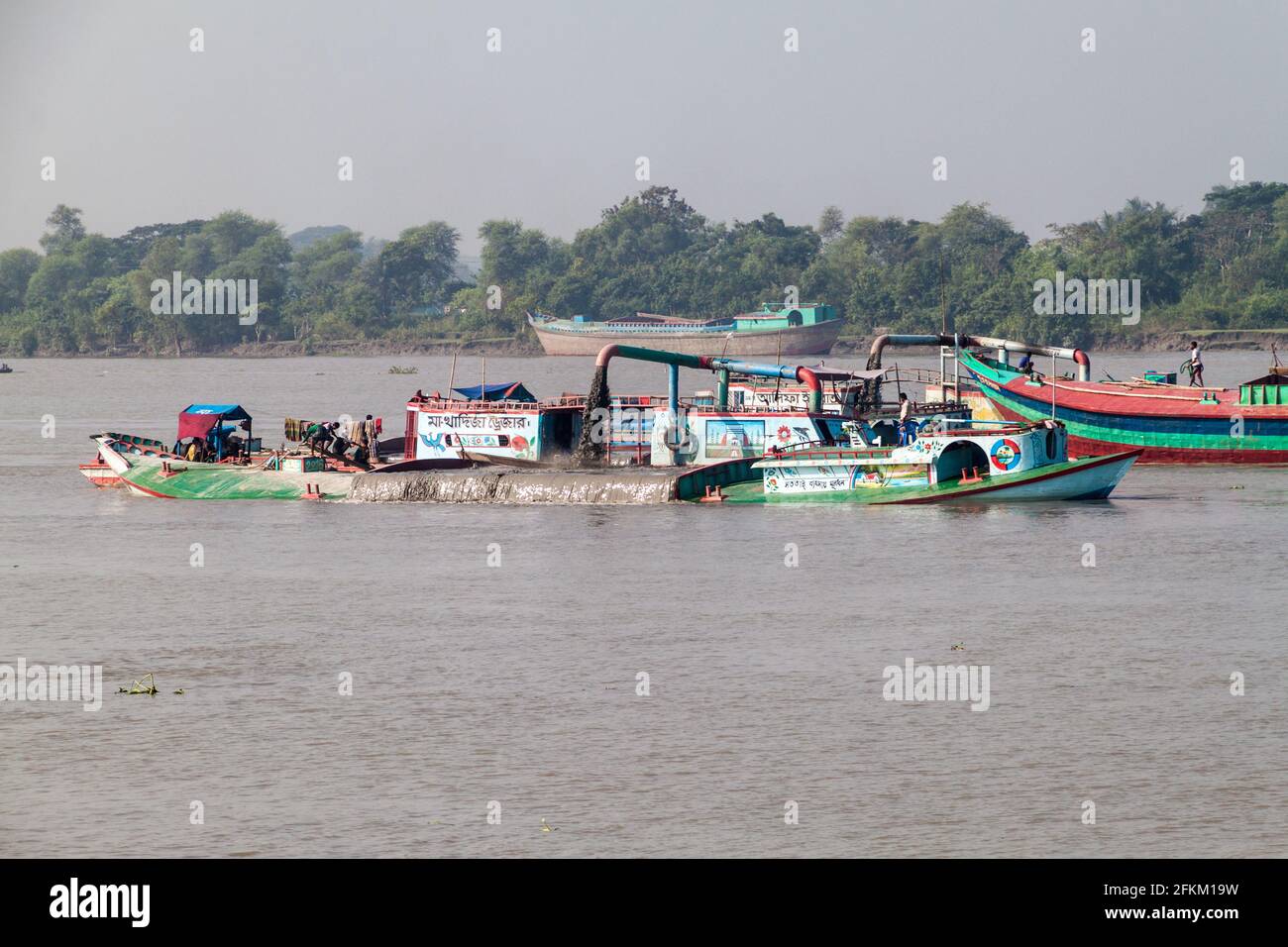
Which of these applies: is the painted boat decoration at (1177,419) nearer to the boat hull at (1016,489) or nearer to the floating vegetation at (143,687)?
the boat hull at (1016,489)

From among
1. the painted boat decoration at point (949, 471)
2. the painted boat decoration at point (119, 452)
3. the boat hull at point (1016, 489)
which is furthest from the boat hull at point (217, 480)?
the boat hull at point (1016, 489)

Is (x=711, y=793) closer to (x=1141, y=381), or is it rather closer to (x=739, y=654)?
(x=739, y=654)

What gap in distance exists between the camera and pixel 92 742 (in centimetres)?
2461

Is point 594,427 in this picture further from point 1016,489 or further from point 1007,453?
point 1016,489

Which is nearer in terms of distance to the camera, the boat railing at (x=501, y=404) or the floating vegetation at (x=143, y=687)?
the floating vegetation at (x=143, y=687)

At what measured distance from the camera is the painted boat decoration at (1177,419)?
6241cm

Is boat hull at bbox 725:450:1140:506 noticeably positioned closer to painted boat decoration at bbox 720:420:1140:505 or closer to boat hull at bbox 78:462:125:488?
painted boat decoration at bbox 720:420:1140:505

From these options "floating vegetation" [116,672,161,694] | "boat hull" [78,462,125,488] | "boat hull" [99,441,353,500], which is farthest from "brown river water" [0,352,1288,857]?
"boat hull" [78,462,125,488]

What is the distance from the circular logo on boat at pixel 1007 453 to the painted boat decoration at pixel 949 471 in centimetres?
3

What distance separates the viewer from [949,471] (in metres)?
50.4

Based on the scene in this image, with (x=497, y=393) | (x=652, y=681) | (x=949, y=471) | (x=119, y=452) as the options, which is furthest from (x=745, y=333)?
(x=652, y=681)

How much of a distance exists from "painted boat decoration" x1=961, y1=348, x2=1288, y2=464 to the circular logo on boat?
41.7ft

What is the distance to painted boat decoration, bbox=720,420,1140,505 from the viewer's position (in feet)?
160
